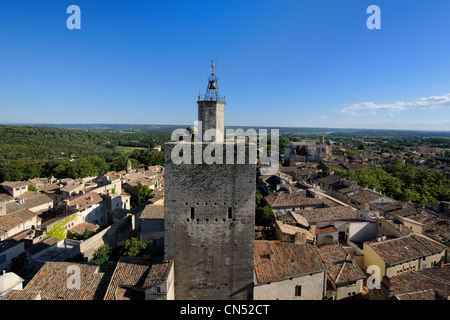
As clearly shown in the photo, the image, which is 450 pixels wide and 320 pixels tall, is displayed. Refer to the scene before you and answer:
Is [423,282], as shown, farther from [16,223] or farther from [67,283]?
[16,223]

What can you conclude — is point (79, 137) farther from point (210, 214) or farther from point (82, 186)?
point (210, 214)

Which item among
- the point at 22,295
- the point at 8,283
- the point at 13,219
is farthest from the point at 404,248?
the point at 13,219

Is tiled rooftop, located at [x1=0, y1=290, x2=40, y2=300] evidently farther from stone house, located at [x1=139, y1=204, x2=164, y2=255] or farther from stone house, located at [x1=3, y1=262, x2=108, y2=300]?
stone house, located at [x1=139, y1=204, x2=164, y2=255]

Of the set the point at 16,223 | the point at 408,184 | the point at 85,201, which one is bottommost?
the point at 16,223

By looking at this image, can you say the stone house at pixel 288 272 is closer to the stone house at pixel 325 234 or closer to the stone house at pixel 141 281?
the stone house at pixel 141 281

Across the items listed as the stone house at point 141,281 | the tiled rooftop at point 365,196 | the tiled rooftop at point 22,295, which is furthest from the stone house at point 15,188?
the tiled rooftop at point 365,196

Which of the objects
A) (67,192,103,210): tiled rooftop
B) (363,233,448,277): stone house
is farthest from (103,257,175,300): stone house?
(67,192,103,210): tiled rooftop
